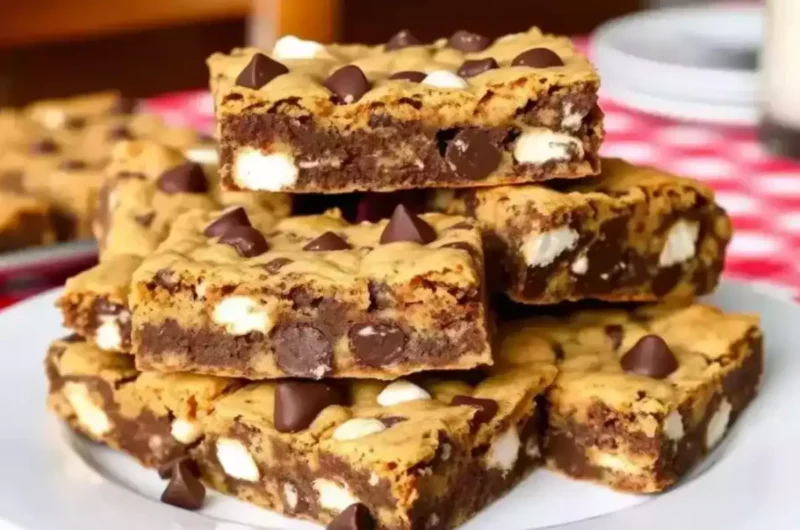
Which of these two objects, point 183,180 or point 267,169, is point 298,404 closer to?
point 267,169

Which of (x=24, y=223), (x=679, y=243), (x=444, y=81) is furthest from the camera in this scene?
(x=24, y=223)

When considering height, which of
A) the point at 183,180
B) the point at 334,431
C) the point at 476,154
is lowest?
the point at 334,431

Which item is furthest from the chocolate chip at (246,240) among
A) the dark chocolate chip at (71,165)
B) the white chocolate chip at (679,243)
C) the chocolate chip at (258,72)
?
the dark chocolate chip at (71,165)

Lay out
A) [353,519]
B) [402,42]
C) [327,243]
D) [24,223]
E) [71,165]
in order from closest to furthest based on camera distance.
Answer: [353,519], [327,243], [402,42], [24,223], [71,165]

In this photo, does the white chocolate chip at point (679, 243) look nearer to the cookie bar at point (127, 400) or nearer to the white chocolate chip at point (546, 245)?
the white chocolate chip at point (546, 245)

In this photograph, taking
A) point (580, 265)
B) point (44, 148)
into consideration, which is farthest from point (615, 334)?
point (44, 148)

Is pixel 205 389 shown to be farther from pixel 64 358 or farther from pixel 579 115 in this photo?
pixel 579 115

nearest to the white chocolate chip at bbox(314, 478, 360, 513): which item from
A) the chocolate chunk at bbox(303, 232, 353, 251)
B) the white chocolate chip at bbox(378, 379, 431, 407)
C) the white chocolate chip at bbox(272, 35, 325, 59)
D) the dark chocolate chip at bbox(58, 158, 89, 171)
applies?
the white chocolate chip at bbox(378, 379, 431, 407)

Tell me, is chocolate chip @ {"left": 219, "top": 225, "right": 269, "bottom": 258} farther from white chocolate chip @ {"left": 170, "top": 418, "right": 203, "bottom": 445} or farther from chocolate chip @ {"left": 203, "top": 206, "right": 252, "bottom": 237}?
white chocolate chip @ {"left": 170, "top": 418, "right": 203, "bottom": 445}
